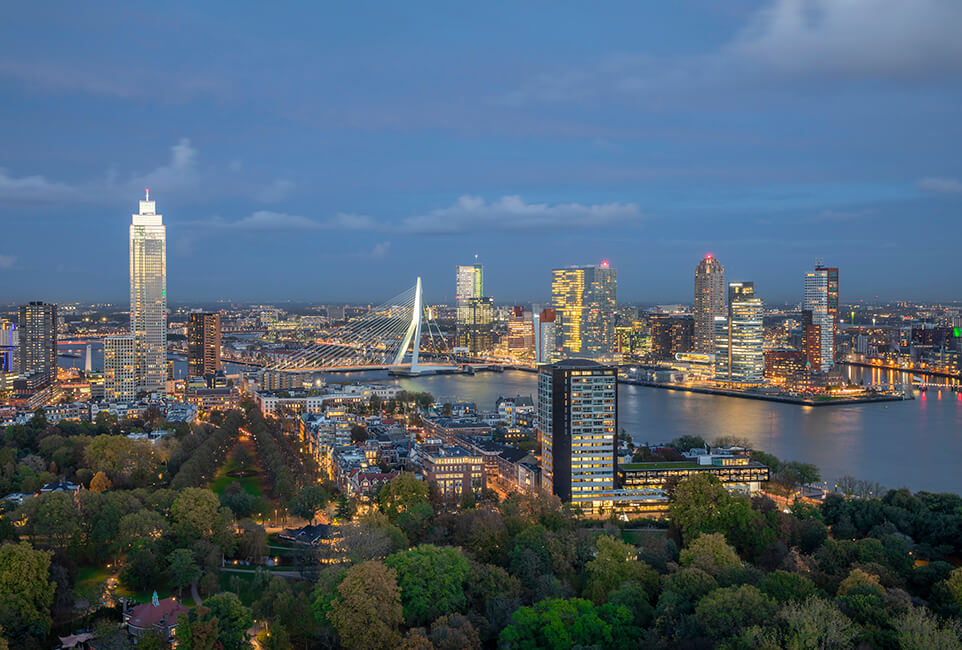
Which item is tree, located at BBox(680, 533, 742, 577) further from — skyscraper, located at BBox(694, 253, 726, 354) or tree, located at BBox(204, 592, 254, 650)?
skyscraper, located at BBox(694, 253, 726, 354)

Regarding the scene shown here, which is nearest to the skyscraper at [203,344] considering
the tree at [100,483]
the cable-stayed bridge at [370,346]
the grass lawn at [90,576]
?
the cable-stayed bridge at [370,346]

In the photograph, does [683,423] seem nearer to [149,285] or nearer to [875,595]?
[875,595]

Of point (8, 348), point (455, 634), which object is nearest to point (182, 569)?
point (455, 634)

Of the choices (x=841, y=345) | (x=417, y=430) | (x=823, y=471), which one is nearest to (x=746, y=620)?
(x=823, y=471)

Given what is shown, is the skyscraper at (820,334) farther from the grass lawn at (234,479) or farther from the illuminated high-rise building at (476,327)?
the grass lawn at (234,479)

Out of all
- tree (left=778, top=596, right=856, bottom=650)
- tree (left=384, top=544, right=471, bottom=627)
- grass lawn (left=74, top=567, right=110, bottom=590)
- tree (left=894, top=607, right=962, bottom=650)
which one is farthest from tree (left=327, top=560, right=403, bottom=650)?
tree (left=894, top=607, right=962, bottom=650)

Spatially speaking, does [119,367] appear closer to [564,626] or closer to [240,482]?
[240,482]
